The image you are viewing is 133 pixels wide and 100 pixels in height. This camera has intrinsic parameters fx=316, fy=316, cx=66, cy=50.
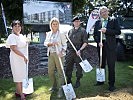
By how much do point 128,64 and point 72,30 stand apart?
5.28m

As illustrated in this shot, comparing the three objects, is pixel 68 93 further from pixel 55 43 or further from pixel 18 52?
pixel 18 52

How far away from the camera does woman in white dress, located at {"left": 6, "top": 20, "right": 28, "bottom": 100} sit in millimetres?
7184

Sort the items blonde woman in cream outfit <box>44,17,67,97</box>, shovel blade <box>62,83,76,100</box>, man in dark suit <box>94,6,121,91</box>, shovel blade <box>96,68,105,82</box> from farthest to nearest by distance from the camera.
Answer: shovel blade <box>96,68,105,82</box>, man in dark suit <box>94,6,121,91</box>, blonde woman in cream outfit <box>44,17,67,97</box>, shovel blade <box>62,83,76,100</box>

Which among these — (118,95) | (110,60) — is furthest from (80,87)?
(118,95)

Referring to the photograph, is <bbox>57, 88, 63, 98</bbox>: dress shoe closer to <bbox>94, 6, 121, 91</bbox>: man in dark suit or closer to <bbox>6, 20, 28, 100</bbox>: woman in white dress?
<bbox>6, 20, 28, 100</bbox>: woman in white dress

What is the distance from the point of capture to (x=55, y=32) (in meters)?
7.81

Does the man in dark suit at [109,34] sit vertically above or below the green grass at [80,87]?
above

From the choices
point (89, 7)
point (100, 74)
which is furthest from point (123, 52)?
point (89, 7)

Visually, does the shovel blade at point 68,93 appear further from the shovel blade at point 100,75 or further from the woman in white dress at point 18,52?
the shovel blade at point 100,75

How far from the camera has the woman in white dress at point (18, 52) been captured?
718cm

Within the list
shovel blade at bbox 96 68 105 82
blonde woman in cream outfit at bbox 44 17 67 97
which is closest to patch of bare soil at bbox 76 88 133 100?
shovel blade at bbox 96 68 105 82

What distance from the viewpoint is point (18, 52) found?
282 inches

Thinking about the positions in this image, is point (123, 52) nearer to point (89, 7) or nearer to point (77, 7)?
point (77, 7)

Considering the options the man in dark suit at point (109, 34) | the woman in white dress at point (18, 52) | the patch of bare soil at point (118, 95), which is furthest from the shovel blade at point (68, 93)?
the man in dark suit at point (109, 34)
